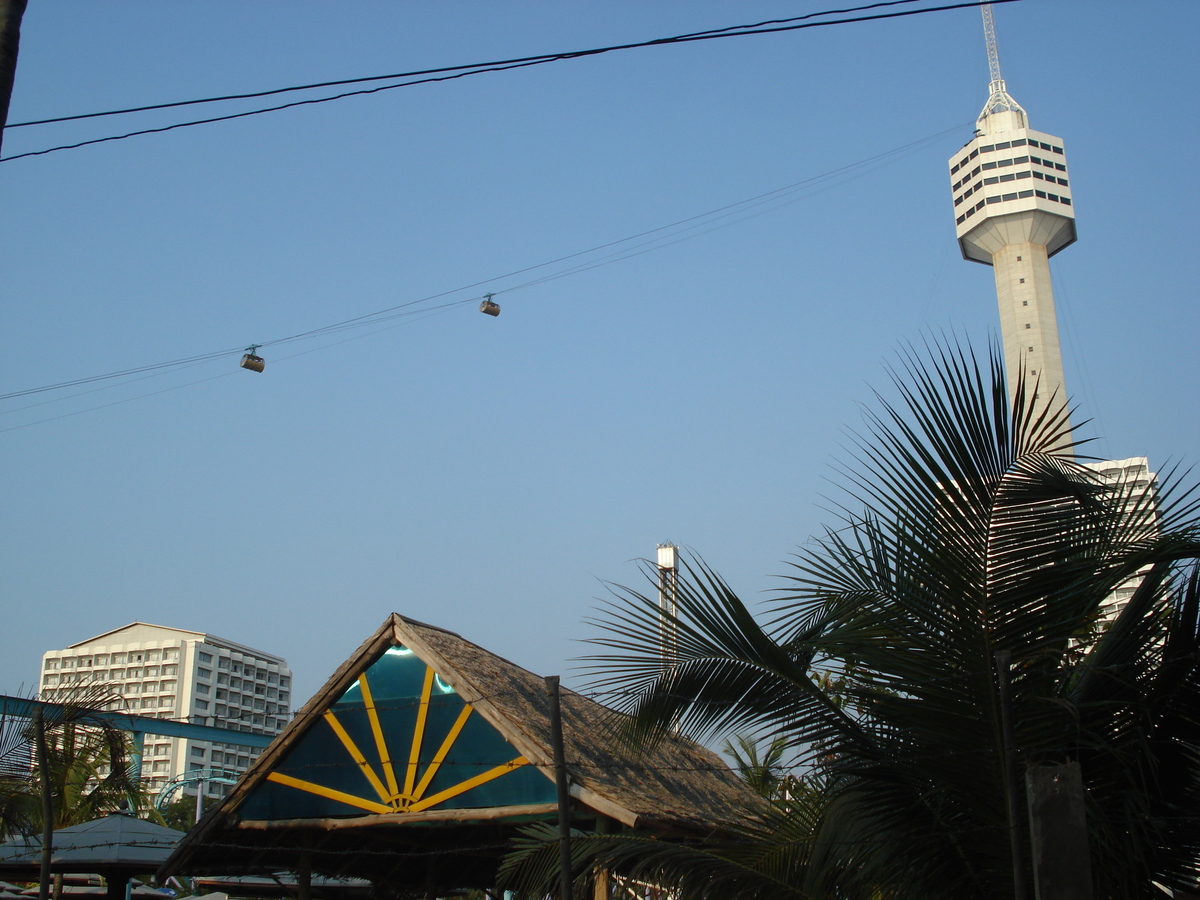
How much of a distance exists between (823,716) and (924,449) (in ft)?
5.01

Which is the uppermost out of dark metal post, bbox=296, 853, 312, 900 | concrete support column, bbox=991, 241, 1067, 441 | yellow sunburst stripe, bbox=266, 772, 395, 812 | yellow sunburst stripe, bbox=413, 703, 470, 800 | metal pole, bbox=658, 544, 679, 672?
concrete support column, bbox=991, 241, 1067, 441

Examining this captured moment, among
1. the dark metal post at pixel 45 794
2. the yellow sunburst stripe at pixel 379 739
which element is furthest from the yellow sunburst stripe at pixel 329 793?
the dark metal post at pixel 45 794

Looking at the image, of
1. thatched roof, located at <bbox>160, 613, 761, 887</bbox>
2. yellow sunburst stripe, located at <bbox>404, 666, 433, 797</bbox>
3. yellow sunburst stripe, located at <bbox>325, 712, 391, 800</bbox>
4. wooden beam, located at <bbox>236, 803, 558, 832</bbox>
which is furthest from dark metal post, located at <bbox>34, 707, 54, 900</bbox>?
yellow sunburst stripe, located at <bbox>404, 666, 433, 797</bbox>

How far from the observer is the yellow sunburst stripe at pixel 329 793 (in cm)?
1178

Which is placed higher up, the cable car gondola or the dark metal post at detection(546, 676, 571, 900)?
the cable car gondola

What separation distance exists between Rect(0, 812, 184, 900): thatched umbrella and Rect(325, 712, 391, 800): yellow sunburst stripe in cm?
248

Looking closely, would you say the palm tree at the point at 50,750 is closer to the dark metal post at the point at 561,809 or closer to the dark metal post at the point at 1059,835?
the dark metal post at the point at 561,809

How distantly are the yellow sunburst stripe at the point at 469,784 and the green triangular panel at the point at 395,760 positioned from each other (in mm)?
10

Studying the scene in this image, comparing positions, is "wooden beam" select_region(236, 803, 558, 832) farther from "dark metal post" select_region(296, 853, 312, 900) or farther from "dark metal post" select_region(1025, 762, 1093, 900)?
"dark metal post" select_region(1025, 762, 1093, 900)

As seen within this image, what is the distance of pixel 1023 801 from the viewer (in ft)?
17.5

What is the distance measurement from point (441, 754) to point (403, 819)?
0.75m

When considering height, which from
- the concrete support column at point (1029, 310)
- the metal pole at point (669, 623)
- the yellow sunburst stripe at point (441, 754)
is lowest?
the yellow sunburst stripe at point (441, 754)

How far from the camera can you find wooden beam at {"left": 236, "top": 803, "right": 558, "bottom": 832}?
1087cm

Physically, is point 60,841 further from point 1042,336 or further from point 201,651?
point 201,651
